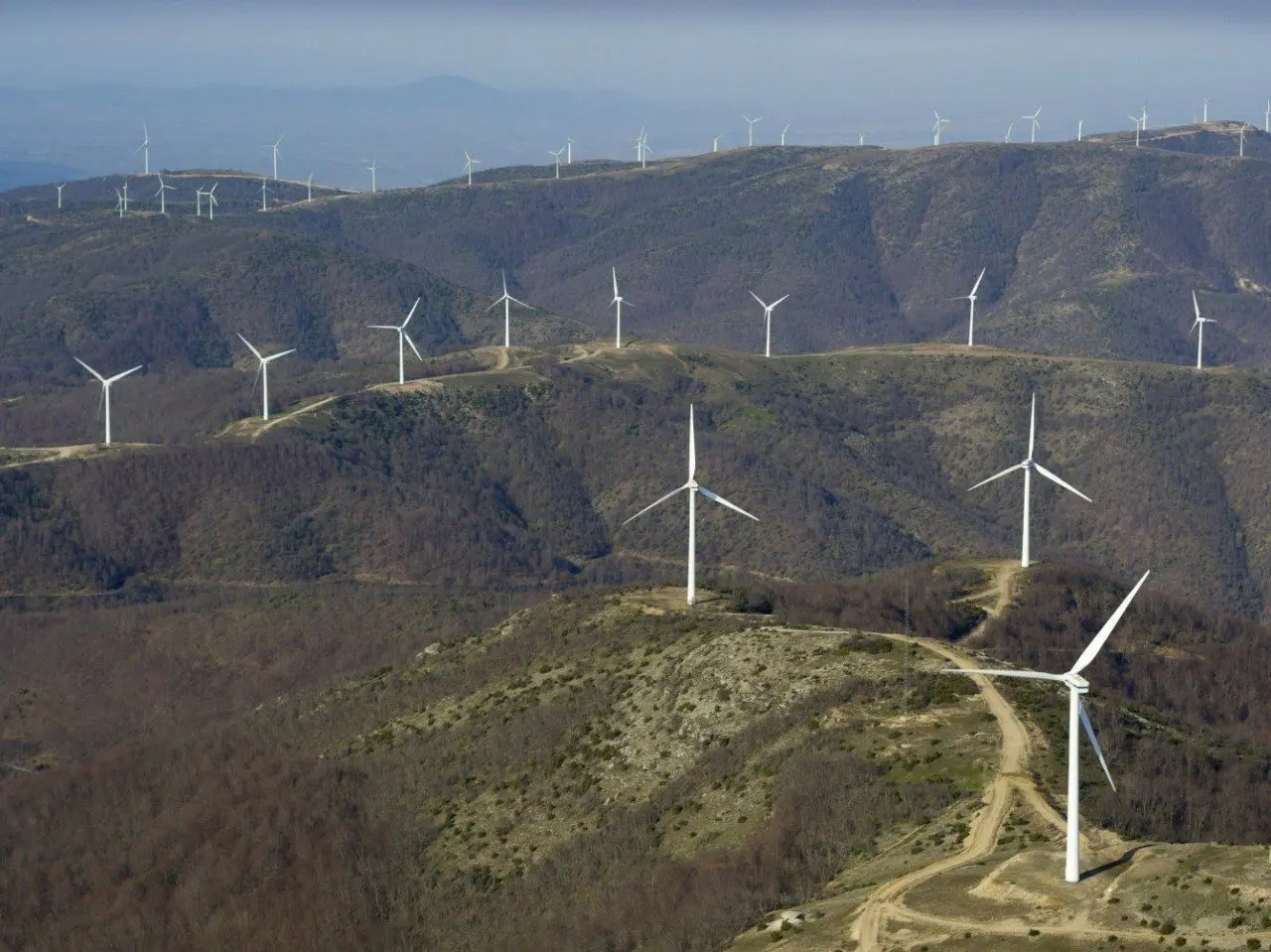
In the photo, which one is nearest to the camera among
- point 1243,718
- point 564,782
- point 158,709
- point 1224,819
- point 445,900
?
point 1224,819

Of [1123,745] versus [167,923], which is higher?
[1123,745]

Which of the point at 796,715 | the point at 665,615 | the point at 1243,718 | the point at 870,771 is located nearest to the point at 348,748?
the point at 665,615

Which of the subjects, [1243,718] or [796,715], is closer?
[796,715]

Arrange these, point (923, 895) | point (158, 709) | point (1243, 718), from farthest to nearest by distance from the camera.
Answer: point (158, 709) < point (1243, 718) < point (923, 895)

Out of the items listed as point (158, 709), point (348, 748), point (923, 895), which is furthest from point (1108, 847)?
point (158, 709)

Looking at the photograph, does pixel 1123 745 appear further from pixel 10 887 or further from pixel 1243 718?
pixel 10 887

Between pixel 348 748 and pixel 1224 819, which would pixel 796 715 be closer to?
pixel 1224 819

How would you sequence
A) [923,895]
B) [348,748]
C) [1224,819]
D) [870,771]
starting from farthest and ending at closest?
[348,748] → [870,771] → [1224,819] → [923,895]

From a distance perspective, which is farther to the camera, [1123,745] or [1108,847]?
[1123,745]

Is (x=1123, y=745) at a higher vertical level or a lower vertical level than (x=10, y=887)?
higher
